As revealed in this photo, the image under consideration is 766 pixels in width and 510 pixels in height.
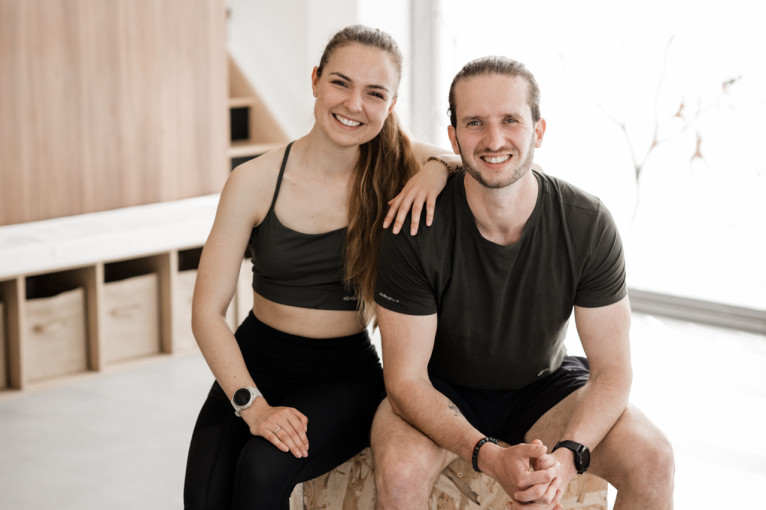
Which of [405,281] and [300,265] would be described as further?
[300,265]

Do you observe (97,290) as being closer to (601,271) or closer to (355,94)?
(355,94)

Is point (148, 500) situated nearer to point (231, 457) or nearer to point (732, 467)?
point (231, 457)

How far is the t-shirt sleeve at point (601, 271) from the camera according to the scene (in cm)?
211

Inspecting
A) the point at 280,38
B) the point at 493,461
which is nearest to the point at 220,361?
the point at 493,461

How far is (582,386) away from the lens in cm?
218

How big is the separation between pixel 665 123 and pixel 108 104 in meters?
2.41

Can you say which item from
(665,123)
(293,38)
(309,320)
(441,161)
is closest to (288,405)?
(309,320)

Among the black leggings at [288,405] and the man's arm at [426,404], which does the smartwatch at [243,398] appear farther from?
the man's arm at [426,404]

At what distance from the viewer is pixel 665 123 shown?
14.6 feet

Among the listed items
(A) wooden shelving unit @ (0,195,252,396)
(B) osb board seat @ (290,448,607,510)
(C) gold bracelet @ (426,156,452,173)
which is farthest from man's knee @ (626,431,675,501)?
(A) wooden shelving unit @ (0,195,252,396)

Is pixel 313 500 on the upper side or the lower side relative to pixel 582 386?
lower

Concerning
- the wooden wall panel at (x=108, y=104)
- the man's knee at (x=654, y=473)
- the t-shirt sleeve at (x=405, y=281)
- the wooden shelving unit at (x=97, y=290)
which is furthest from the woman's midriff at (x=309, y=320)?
the wooden wall panel at (x=108, y=104)

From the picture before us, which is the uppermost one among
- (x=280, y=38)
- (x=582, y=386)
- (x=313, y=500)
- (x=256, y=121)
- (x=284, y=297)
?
(x=280, y=38)

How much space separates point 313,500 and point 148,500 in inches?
28.0
